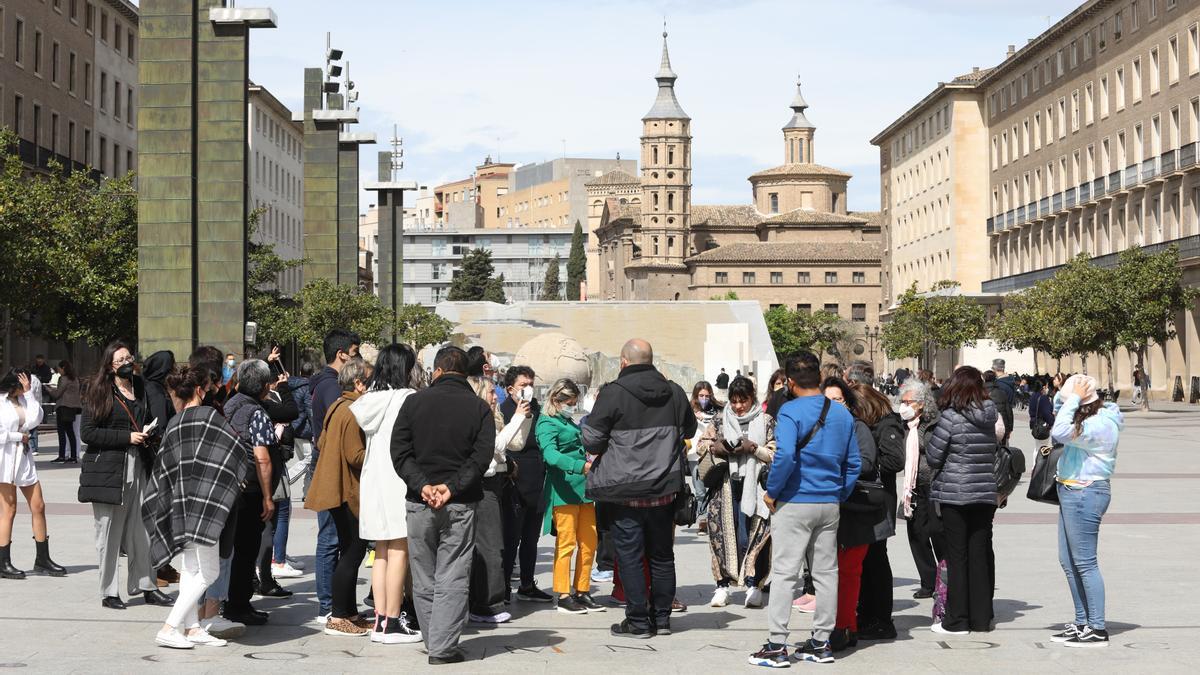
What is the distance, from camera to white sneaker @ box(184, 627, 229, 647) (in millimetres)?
9562

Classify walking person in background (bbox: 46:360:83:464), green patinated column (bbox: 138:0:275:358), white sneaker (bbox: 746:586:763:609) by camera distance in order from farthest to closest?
green patinated column (bbox: 138:0:275:358) → walking person in background (bbox: 46:360:83:464) → white sneaker (bbox: 746:586:763:609)

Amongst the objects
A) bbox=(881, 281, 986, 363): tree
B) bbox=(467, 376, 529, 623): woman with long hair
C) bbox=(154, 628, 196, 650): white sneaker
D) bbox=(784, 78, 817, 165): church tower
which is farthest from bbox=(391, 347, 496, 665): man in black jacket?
bbox=(784, 78, 817, 165): church tower

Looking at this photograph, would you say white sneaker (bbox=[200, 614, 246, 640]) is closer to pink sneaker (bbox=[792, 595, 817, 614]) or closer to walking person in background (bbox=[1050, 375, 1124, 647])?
pink sneaker (bbox=[792, 595, 817, 614])

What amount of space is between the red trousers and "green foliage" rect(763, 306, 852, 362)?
122m

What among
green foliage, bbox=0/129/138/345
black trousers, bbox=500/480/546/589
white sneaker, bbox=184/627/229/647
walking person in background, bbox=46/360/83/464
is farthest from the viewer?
green foliage, bbox=0/129/138/345

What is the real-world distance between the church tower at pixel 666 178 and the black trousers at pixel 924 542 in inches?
5636

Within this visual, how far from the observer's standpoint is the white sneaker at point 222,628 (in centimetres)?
988

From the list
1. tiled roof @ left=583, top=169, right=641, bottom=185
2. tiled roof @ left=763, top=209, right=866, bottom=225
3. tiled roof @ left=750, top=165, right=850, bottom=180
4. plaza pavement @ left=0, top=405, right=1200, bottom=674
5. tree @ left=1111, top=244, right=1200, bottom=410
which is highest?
tiled roof @ left=583, top=169, right=641, bottom=185

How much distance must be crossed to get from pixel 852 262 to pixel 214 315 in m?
120

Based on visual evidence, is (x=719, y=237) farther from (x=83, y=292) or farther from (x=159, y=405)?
(x=159, y=405)

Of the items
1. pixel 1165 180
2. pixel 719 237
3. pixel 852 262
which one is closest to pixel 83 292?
pixel 1165 180

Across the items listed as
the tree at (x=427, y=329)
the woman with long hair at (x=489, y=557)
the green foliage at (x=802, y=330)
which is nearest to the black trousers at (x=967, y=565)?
the woman with long hair at (x=489, y=557)

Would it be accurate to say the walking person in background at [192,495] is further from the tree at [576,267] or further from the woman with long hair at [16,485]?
the tree at [576,267]

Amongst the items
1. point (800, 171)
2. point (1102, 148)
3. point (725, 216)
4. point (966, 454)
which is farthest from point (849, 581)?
point (800, 171)
